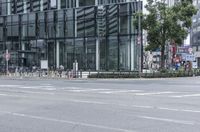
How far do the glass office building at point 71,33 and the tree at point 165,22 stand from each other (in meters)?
Result: 9.64

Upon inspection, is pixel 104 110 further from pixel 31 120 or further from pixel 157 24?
pixel 157 24

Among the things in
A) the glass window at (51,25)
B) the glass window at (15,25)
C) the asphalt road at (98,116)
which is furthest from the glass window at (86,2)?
the asphalt road at (98,116)

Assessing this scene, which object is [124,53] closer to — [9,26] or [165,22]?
[165,22]

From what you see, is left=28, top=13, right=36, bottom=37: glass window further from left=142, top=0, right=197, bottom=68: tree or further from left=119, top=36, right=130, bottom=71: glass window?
left=142, top=0, right=197, bottom=68: tree

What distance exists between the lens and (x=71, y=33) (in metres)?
72.3

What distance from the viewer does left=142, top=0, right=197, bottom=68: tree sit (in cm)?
5334

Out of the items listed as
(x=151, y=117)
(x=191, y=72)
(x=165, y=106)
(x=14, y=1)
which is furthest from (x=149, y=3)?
(x=151, y=117)

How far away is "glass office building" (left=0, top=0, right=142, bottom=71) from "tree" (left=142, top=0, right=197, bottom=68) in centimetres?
964

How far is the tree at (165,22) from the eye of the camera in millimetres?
53344

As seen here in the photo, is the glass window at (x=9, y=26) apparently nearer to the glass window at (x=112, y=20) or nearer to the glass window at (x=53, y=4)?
the glass window at (x=53, y=4)

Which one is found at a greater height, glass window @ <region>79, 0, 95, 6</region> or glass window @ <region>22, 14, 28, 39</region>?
glass window @ <region>79, 0, 95, 6</region>

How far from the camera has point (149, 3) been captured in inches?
2196

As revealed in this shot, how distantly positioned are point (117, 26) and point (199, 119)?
5470 centimetres

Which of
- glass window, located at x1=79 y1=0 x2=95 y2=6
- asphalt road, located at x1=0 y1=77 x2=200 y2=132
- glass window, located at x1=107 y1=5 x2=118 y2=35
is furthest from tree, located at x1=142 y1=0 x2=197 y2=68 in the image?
asphalt road, located at x1=0 y1=77 x2=200 y2=132
